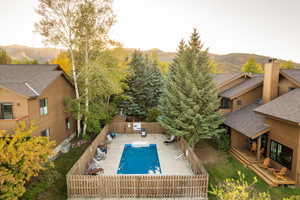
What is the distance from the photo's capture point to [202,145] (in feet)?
51.5

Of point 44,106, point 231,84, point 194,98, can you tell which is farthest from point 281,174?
point 44,106

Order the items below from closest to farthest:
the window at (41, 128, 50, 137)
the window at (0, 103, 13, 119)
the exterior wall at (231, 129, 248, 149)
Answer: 1. the window at (0, 103, 13, 119)
2. the window at (41, 128, 50, 137)
3. the exterior wall at (231, 129, 248, 149)

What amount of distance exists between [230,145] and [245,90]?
537 cm

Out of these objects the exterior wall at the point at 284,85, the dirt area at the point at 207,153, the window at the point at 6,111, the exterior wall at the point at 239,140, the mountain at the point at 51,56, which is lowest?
the dirt area at the point at 207,153

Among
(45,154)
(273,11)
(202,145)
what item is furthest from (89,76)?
(273,11)

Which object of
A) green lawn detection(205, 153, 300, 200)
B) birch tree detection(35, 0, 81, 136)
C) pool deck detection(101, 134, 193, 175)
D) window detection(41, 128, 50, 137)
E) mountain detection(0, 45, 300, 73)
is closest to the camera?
green lawn detection(205, 153, 300, 200)

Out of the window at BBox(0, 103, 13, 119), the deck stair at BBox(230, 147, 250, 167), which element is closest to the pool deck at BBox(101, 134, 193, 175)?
the deck stair at BBox(230, 147, 250, 167)

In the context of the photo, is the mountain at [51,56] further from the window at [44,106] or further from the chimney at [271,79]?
the window at [44,106]

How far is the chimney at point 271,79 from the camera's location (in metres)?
13.1

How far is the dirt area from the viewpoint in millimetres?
12680

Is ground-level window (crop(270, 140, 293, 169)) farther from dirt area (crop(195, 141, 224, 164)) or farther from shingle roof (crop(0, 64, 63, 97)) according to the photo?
shingle roof (crop(0, 64, 63, 97))

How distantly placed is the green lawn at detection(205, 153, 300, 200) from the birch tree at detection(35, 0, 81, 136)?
15.9 m

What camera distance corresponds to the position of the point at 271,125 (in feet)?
36.3

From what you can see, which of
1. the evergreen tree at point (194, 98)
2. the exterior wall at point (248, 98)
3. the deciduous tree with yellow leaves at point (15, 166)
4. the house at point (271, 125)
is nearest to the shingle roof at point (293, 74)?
the house at point (271, 125)
